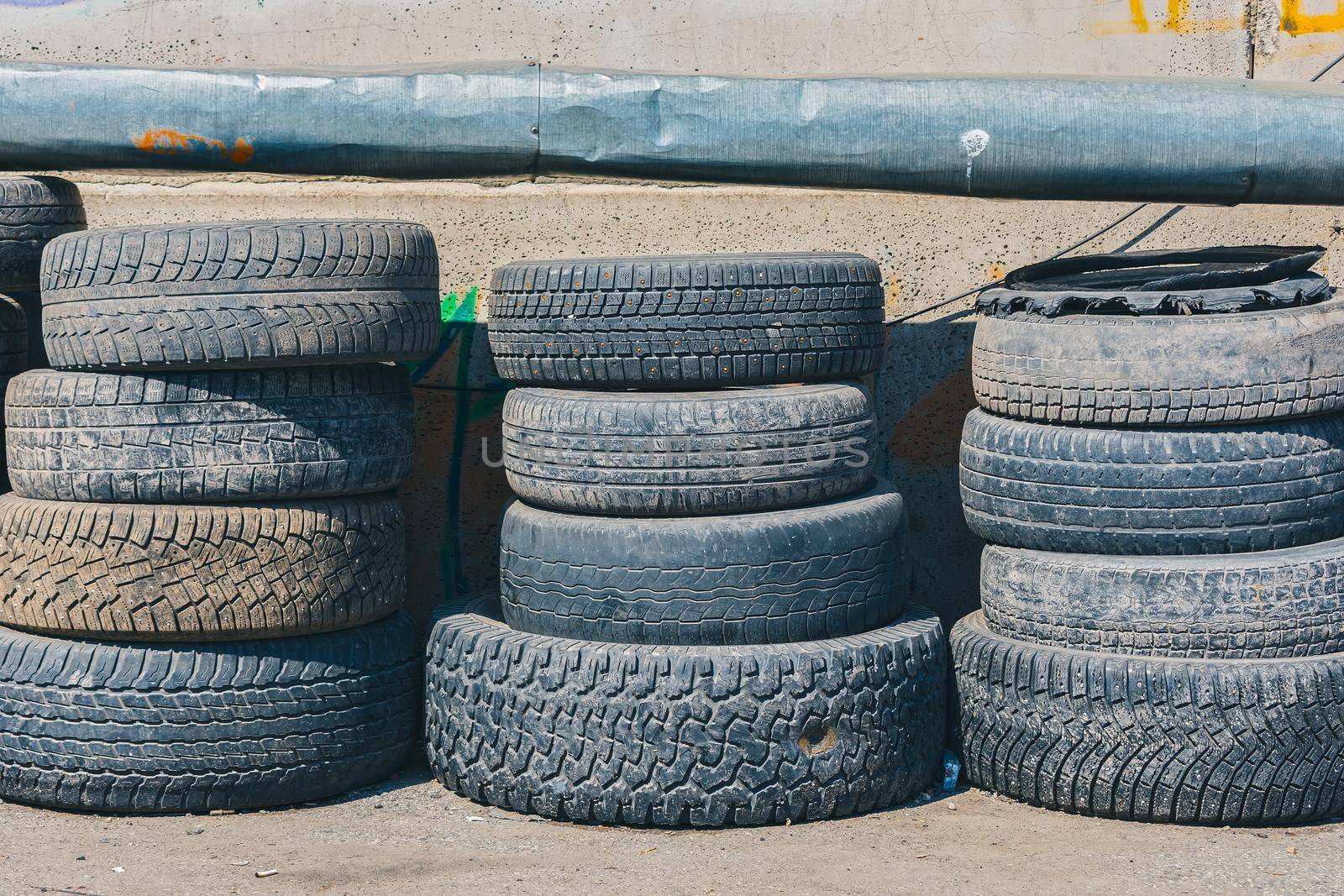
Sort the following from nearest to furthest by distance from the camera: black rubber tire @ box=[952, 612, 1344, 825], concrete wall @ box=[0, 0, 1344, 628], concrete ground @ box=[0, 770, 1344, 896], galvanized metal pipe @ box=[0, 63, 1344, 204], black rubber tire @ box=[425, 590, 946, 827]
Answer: concrete ground @ box=[0, 770, 1344, 896], black rubber tire @ box=[952, 612, 1344, 825], black rubber tire @ box=[425, 590, 946, 827], galvanized metal pipe @ box=[0, 63, 1344, 204], concrete wall @ box=[0, 0, 1344, 628]

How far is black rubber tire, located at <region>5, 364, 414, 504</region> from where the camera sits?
382 centimetres

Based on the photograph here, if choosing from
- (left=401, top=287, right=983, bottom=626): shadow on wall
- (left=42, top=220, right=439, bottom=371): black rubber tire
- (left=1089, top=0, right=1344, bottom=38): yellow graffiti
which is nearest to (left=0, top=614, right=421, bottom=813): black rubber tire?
(left=42, top=220, right=439, bottom=371): black rubber tire

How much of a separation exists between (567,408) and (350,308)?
0.65m

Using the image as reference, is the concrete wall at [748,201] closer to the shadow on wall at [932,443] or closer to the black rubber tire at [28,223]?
the shadow on wall at [932,443]

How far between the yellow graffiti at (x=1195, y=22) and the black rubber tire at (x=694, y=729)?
240 cm

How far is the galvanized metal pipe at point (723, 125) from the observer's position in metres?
4.29

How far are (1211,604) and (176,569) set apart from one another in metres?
2.75

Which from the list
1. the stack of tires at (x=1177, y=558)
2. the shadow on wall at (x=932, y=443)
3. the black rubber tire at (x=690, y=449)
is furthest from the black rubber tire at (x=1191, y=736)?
the shadow on wall at (x=932, y=443)

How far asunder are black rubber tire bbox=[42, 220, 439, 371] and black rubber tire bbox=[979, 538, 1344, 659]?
204 cm

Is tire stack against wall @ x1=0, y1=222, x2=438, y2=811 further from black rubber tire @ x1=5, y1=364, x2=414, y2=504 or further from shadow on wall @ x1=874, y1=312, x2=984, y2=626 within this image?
shadow on wall @ x1=874, y1=312, x2=984, y2=626

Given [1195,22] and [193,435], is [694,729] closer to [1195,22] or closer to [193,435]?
[193,435]

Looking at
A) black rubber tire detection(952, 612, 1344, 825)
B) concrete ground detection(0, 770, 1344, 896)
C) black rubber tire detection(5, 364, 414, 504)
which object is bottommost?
concrete ground detection(0, 770, 1344, 896)

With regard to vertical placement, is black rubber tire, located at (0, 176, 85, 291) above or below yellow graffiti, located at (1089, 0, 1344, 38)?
below

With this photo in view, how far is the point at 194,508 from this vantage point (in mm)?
3848
